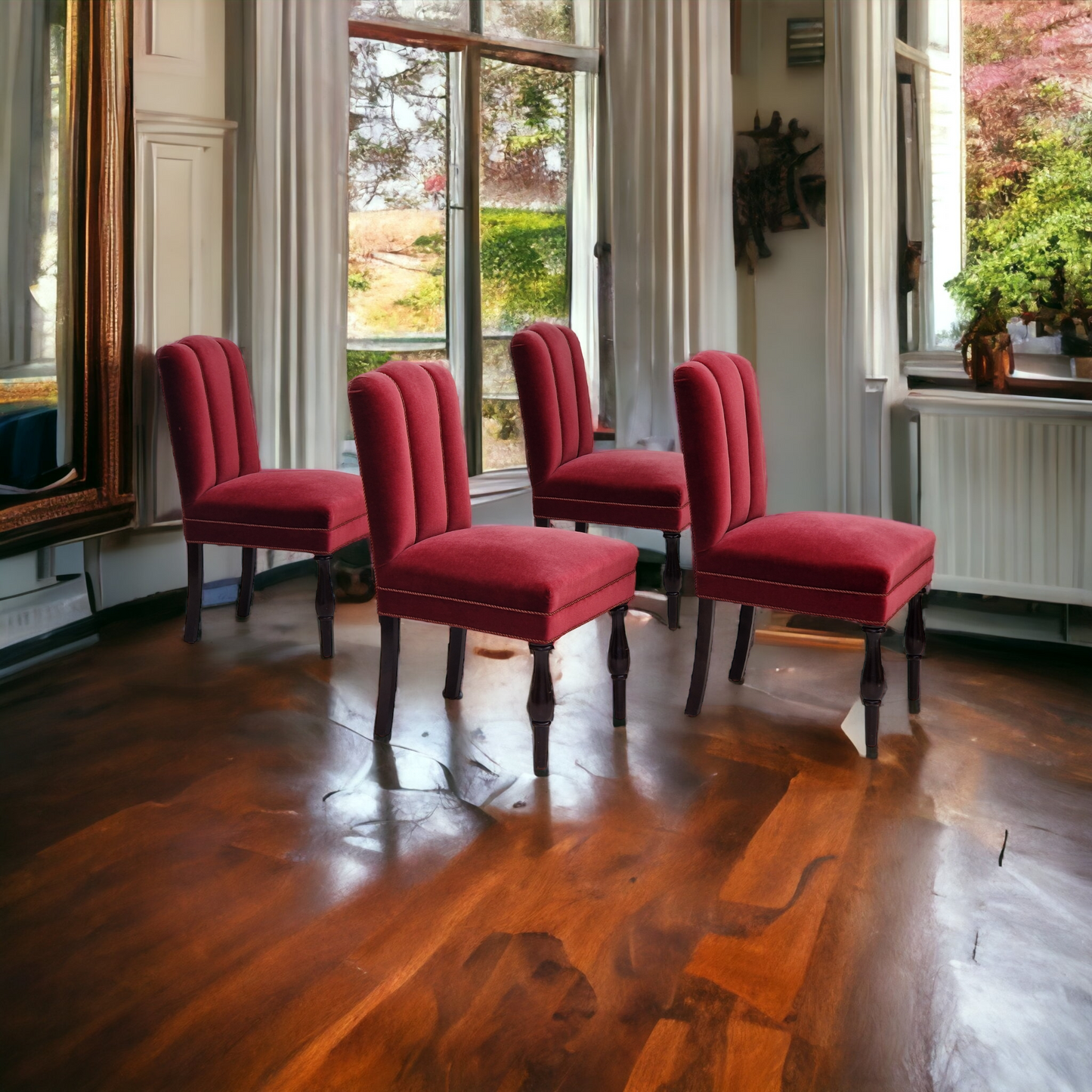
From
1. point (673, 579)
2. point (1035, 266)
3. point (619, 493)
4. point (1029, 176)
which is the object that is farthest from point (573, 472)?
point (1029, 176)

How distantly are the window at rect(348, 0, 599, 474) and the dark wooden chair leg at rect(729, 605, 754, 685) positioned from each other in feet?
7.01

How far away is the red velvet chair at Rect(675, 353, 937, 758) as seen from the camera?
2.83 meters

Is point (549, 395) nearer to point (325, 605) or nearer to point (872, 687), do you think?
point (325, 605)

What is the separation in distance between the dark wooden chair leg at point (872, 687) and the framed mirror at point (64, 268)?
2544 mm

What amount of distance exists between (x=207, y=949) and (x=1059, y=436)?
10.2 feet

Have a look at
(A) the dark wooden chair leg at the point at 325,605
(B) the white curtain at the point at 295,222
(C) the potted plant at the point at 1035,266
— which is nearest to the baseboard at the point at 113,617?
(B) the white curtain at the point at 295,222

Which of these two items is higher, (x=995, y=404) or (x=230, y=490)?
(x=995, y=404)

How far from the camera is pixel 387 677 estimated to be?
300 centimetres

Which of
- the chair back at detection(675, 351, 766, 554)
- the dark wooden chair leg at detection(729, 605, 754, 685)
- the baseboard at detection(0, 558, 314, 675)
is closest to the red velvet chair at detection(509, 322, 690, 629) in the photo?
the dark wooden chair leg at detection(729, 605, 754, 685)

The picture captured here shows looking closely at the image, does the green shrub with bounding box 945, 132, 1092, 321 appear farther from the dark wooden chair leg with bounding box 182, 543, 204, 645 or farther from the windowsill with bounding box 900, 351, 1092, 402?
the dark wooden chair leg with bounding box 182, 543, 204, 645

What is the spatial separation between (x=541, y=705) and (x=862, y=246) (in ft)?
7.82

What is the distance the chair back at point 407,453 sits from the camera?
9.29ft

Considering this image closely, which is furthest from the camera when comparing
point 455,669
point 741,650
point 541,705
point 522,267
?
point 522,267

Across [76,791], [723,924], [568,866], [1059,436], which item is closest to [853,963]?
[723,924]
